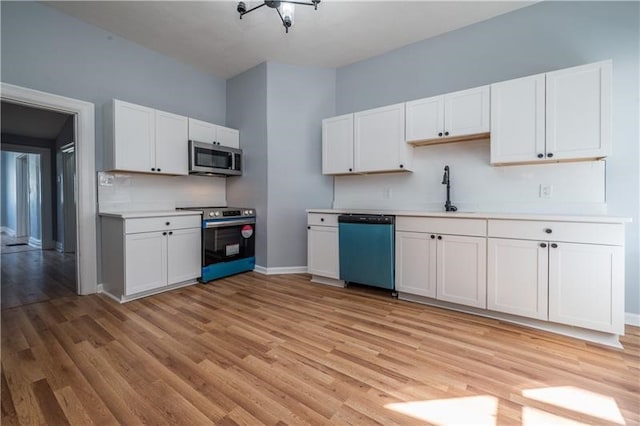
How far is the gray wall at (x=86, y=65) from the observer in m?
2.59

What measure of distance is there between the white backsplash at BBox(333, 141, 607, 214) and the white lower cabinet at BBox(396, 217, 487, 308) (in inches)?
21.5

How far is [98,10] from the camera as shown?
277cm

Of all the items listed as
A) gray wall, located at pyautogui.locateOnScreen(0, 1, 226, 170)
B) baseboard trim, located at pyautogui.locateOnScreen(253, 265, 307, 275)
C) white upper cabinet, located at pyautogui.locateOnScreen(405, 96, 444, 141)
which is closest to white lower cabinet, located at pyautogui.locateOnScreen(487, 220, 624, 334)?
white upper cabinet, located at pyautogui.locateOnScreen(405, 96, 444, 141)

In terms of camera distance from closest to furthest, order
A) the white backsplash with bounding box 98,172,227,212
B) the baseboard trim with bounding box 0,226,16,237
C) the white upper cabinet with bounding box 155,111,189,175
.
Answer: the white backsplash with bounding box 98,172,227,212 → the white upper cabinet with bounding box 155,111,189,175 → the baseboard trim with bounding box 0,226,16,237

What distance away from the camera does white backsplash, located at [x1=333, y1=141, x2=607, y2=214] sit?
2383mm

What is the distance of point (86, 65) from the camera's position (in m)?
2.99

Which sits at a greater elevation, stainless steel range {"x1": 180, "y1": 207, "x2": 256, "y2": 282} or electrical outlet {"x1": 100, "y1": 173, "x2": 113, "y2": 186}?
electrical outlet {"x1": 100, "y1": 173, "x2": 113, "y2": 186}

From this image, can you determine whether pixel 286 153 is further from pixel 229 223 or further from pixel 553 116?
pixel 553 116

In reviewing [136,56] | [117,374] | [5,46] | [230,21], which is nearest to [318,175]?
[230,21]

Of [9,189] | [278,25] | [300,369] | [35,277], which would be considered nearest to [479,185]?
[300,369]

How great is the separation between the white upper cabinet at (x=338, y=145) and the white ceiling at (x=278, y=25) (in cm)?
92

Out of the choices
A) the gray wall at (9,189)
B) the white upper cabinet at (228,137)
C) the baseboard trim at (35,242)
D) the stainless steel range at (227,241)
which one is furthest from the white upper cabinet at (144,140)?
the gray wall at (9,189)

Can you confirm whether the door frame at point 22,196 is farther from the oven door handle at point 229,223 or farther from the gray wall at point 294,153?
the gray wall at point 294,153

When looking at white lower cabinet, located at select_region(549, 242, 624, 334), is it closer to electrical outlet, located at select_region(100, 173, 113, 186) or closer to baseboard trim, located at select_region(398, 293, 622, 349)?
baseboard trim, located at select_region(398, 293, 622, 349)
